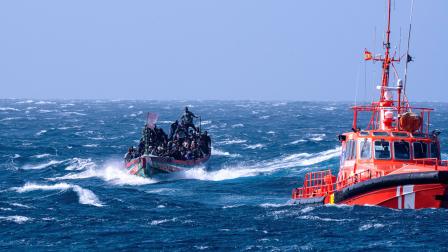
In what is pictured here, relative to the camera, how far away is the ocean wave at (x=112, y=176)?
49344mm

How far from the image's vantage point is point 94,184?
47.1 metres

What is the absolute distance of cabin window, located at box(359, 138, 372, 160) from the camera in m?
30.9

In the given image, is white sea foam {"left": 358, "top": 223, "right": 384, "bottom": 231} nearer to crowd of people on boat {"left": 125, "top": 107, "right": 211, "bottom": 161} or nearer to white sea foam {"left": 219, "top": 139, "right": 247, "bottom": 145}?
crowd of people on boat {"left": 125, "top": 107, "right": 211, "bottom": 161}

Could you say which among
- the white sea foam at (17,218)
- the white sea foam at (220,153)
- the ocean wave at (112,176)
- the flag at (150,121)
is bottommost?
the ocean wave at (112,176)

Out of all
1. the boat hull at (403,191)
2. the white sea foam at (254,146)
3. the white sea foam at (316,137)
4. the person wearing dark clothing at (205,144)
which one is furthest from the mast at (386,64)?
the white sea foam at (316,137)

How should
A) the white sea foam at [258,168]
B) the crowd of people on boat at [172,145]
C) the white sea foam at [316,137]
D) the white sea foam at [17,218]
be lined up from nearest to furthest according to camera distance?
the white sea foam at [17,218] → the white sea foam at [258,168] → the crowd of people on boat at [172,145] → the white sea foam at [316,137]

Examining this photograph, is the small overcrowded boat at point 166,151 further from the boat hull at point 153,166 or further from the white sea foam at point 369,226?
the white sea foam at point 369,226

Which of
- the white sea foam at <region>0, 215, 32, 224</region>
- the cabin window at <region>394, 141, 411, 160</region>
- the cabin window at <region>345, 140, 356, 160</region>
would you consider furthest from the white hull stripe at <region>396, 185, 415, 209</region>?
the white sea foam at <region>0, 215, 32, 224</region>

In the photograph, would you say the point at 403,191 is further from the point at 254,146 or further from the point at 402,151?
the point at 254,146

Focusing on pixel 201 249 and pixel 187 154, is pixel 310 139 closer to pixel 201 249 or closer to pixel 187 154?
pixel 187 154

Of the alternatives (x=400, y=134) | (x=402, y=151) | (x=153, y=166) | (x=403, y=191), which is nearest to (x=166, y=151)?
(x=153, y=166)

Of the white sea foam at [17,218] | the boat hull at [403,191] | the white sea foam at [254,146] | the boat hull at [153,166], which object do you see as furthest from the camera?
the white sea foam at [254,146]

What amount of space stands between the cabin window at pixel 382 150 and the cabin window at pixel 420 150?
1.00 metres

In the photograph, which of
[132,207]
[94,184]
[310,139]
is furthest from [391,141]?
[310,139]
